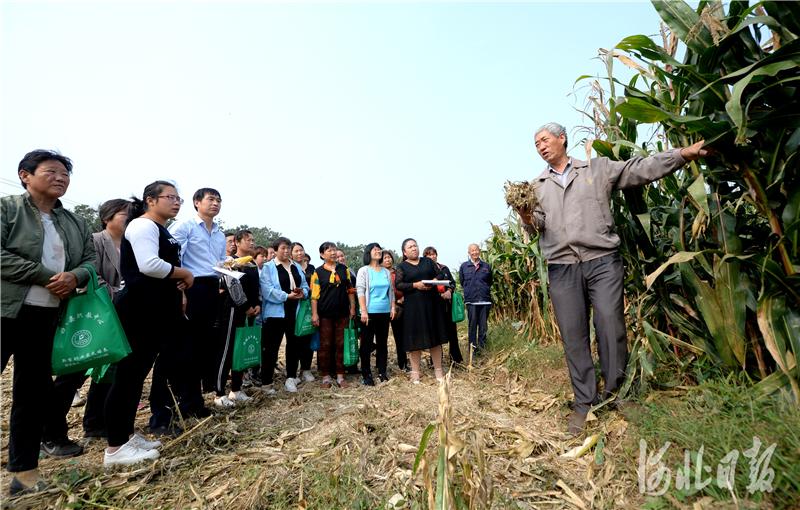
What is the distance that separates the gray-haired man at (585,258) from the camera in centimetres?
287

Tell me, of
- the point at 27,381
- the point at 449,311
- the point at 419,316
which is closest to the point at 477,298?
the point at 449,311

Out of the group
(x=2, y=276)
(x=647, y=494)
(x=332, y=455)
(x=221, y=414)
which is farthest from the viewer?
(x=221, y=414)

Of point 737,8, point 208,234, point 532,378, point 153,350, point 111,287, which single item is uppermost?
point 737,8

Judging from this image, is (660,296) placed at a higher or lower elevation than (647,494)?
higher

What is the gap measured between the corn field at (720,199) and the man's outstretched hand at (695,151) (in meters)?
0.06

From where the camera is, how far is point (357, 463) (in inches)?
98.7

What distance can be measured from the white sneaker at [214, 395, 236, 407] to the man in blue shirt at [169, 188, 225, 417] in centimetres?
48

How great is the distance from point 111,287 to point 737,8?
17.0 feet

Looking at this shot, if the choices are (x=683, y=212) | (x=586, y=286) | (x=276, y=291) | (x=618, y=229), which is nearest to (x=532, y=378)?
(x=586, y=286)

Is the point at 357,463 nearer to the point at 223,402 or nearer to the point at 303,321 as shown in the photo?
the point at 223,402

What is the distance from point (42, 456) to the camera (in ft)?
9.70

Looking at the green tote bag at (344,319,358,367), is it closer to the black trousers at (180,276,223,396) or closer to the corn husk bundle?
the black trousers at (180,276,223,396)

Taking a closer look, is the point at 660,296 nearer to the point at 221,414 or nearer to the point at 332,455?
the point at 332,455

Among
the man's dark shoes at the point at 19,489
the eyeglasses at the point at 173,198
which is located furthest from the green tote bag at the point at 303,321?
the man's dark shoes at the point at 19,489
